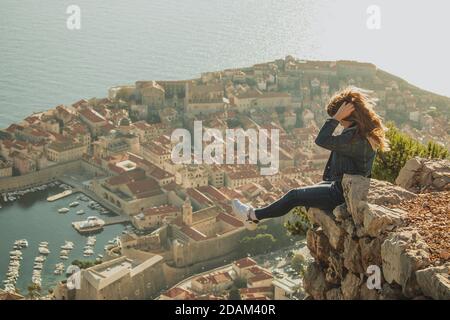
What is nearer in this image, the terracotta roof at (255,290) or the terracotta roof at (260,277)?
the terracotta roof at (255,290)

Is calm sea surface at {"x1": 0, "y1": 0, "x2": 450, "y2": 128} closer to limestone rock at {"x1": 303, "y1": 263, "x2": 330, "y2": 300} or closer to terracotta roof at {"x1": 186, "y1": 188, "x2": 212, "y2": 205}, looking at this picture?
terracotta roof at {"x1": 186, "y1": 188, "x2": 212, "y2": 205}

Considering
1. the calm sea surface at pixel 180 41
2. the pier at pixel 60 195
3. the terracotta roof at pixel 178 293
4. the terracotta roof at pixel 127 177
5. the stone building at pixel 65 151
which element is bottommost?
the pier at pixel 60 195

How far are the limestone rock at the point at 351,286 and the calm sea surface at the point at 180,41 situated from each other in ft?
63.2

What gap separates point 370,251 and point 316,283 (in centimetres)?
47

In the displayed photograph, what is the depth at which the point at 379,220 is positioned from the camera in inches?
99.9

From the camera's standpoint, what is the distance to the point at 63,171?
17.3 metres

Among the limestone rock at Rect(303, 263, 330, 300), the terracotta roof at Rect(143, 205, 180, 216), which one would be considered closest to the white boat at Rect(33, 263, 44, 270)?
the terracotta roof at Rect(143, 205, 180, 216)

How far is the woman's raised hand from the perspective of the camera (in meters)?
2.75

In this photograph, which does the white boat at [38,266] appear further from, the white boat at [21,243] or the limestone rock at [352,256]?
the limestone rock at [352,256]

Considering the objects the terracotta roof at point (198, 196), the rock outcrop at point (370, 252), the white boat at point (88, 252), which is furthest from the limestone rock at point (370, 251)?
the terracotta roof at point (198, 196)

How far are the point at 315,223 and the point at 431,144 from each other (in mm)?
1747

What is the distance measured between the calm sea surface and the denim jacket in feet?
62.8

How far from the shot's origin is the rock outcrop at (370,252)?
2299mm
